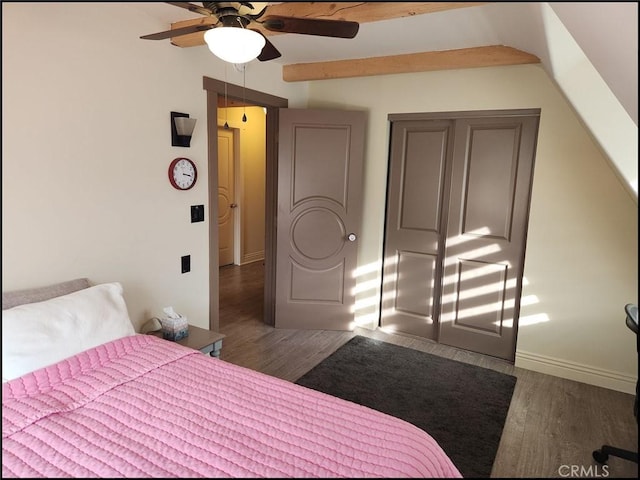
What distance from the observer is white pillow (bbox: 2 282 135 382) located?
1475mm

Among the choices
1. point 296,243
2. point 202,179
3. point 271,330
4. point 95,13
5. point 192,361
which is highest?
point 95,13

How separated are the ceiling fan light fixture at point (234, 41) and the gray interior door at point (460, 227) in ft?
6.90

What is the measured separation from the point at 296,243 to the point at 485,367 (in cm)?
177

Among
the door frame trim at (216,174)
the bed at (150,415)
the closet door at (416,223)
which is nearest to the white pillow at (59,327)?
the bed at (150,415)

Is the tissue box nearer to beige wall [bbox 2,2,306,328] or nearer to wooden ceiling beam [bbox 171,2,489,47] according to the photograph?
beige wall [bbox 2,2,306,328]

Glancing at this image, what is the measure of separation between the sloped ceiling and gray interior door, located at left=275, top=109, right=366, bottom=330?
2.02 feet

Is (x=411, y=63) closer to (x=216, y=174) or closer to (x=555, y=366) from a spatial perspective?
(x=216, y=174)

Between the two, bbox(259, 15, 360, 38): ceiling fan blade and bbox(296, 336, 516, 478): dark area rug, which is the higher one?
bbox(259, 15, 360, 38): ceiling fan blade

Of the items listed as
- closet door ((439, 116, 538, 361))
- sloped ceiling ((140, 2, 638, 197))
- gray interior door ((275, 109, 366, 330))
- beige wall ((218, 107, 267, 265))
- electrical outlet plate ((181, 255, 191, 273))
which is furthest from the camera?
beige wall ((218, 107, 267, 265))

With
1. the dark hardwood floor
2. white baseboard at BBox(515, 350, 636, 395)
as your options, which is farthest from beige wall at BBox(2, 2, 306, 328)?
white baseboard at BBox(515, 350, 636, 395)

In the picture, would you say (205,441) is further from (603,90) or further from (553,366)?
(553,366)

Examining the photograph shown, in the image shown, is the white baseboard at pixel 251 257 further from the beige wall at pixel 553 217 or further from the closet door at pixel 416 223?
the beige wall at pixel 553 217

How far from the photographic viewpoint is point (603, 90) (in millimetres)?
721

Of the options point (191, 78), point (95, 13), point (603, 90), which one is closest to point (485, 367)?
point (603, 90)
